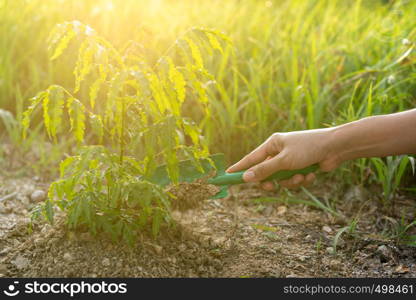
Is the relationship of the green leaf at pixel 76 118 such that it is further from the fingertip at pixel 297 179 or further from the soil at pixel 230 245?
the fingertip at pixel 297 179

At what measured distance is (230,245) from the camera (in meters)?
2.07

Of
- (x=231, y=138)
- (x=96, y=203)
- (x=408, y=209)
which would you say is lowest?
(x=408, y=209)

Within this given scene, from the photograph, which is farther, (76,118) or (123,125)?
(123,125)

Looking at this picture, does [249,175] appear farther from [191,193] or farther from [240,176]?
[191,193]

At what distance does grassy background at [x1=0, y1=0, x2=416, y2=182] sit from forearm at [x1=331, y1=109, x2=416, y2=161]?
0.49 metres

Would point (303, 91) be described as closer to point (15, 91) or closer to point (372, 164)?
point (372, 164)

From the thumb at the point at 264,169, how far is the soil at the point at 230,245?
260mm

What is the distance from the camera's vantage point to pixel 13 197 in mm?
2443

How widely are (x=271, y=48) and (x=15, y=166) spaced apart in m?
1.58

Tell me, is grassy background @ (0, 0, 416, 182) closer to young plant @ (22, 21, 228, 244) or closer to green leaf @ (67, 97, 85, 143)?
young plant @ (22, 21, 228, 244)

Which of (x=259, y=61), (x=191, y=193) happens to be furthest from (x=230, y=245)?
(x=259, y=61)

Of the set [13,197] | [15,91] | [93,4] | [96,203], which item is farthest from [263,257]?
[93,4]

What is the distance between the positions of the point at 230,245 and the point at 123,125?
0.64 m

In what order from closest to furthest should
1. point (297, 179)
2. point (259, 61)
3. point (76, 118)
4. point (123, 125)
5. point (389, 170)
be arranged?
point (76, 118)
point (123, 125)
point (297, 179)
point (389, 170)
point (259, 61)
